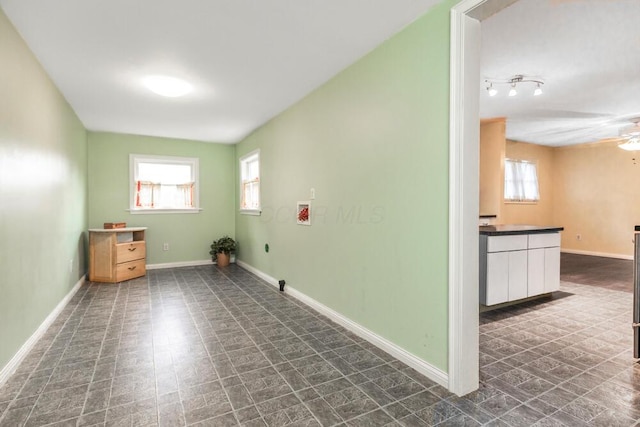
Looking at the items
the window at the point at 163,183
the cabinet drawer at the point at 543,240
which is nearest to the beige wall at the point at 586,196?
the cabinet drawer at the point at 543,240

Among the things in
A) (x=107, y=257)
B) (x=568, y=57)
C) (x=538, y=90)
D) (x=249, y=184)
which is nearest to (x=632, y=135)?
(x=538, y=90)

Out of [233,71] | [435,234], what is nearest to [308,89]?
[233,71]

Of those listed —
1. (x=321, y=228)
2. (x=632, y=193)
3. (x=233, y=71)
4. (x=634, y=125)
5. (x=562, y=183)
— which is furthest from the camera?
(x=562, y=183)

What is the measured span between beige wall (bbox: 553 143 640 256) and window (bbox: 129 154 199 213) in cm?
837

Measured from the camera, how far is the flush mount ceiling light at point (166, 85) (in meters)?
3.15

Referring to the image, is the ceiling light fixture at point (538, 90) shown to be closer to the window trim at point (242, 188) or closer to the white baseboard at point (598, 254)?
the window trim at point (242, 188)

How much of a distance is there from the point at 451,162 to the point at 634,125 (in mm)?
5965

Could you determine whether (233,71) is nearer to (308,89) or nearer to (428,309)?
(308,89)

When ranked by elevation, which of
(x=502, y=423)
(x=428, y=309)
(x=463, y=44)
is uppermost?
(x=463, y=44)

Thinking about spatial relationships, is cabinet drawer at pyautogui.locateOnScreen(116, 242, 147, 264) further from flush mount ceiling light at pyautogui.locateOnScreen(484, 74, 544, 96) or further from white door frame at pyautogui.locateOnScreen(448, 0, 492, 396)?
flush mount ceiling light at pyautogui.locateOnScreen(484, 74, 544, 96)

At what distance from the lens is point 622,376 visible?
2092mm

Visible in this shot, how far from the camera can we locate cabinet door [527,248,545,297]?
3.52 meters

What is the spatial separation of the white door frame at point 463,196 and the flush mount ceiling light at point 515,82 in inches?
79.9

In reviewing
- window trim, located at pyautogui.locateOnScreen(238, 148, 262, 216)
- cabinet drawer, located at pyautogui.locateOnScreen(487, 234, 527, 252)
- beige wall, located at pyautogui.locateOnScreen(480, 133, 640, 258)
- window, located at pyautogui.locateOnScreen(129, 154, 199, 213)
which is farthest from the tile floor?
beige wall, located at pyautogui.locateOnScreen(480, 133, 640, 258)
